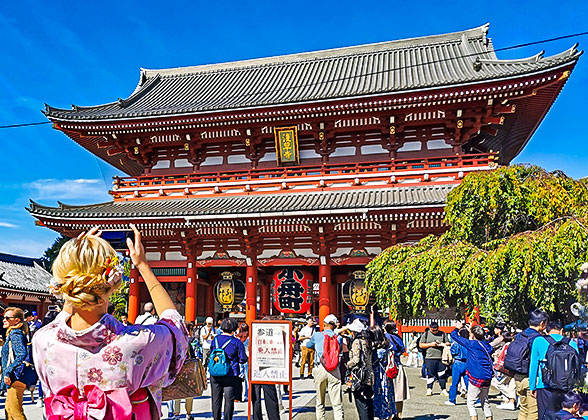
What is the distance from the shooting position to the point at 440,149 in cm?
1530

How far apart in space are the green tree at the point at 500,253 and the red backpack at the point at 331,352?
2551 millimetres

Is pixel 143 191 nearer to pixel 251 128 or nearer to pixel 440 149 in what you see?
pixel 251 128

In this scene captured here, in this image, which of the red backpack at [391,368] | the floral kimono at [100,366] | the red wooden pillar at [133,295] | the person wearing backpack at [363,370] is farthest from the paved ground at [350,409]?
the floral kimono at [100,366]

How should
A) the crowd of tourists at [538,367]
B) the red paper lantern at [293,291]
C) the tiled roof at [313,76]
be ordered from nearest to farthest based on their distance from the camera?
1. the crowd of tourists at [538,367]
2. the red paper lantern at [293,291]
3. the tiled roof at [313,76]

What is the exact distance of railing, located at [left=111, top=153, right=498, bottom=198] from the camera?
1466 cm

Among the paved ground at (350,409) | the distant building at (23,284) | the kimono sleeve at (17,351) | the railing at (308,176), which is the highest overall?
the railing at (308,176)

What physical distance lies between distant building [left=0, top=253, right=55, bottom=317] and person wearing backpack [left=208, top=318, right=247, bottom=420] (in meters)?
19.7

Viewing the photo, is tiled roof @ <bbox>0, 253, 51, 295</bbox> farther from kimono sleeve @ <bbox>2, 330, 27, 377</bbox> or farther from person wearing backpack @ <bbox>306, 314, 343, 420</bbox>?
person wearing backpack @ <bbox>306, 314, 343, 420</bbox>

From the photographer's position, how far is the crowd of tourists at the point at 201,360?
195cm

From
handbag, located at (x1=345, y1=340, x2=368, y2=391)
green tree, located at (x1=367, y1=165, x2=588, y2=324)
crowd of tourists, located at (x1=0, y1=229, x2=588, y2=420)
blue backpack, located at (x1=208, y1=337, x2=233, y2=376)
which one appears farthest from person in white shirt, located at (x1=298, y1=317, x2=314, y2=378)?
blue backpack, located at (x1=208, y1=337, x2=233, y2=376)

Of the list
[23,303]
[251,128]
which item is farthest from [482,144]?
[23,303]

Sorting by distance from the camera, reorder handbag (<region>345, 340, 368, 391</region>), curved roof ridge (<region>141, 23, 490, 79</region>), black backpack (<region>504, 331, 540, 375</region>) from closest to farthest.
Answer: black backpack (<region>504, 331, 540, 375</region>) < handbag (<region>345, 340, 368, 391</region>) < curved roof ridge (<region>141, 23, 490, 79</region>)

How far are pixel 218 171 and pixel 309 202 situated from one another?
4.26m

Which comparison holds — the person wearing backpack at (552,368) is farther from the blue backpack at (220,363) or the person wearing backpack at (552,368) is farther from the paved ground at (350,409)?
the blue backpack at (220,363)
